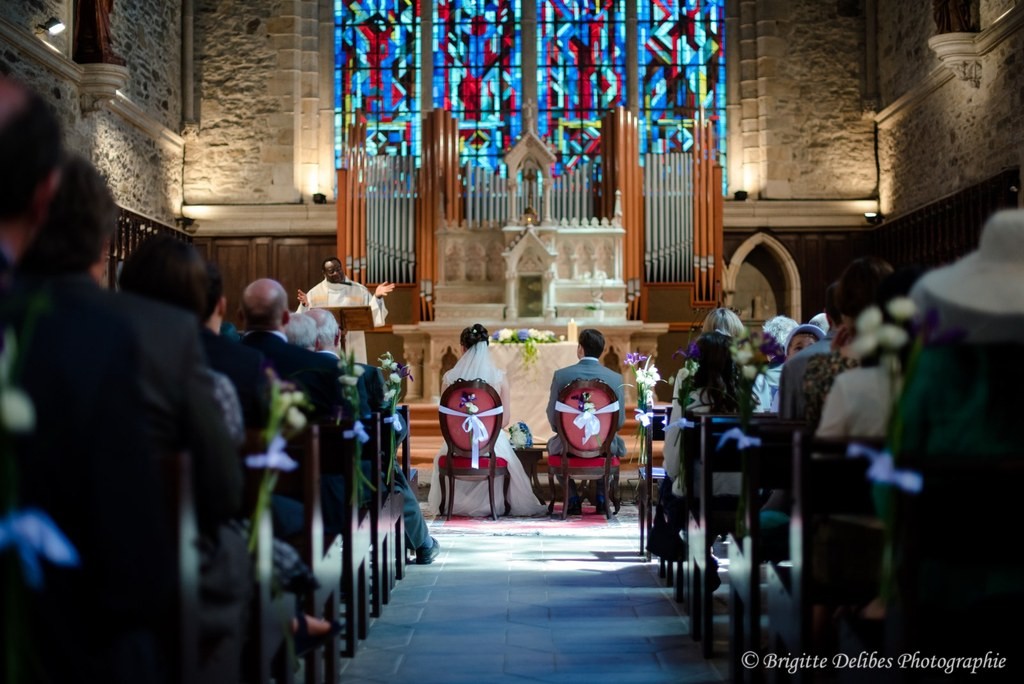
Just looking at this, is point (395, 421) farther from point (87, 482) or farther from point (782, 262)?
point (782, 262)

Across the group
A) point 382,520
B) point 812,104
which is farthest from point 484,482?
point 812,104

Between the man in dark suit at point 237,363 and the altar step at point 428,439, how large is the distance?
19.6 feet

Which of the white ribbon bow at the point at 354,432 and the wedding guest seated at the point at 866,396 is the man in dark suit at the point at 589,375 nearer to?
the white ribbon bow at the point at 354,432

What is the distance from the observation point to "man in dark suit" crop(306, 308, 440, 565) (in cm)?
488

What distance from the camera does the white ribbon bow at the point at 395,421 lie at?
5.02m

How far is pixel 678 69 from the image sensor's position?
46.8 feet

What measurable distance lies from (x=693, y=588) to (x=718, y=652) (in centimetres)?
25

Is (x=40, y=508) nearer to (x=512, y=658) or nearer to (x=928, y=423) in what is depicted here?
(x=928, y=423)

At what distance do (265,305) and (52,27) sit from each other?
277 inches

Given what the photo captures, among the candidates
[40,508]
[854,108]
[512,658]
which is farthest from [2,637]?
[854,108]

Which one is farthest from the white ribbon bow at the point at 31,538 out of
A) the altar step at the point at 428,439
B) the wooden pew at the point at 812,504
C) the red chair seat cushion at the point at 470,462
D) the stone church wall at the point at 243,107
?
the stone church wall at the point at 243,107

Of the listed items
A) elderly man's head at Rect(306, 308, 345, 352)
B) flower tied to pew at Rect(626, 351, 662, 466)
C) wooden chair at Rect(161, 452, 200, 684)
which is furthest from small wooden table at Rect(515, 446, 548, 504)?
wooden chair at Rect(161, 452, 200, 684)

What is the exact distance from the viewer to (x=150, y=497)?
1.48 metres

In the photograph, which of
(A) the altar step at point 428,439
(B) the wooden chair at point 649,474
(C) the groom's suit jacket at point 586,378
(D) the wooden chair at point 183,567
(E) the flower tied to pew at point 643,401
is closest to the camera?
(D) the wooden chair at point 183,567
